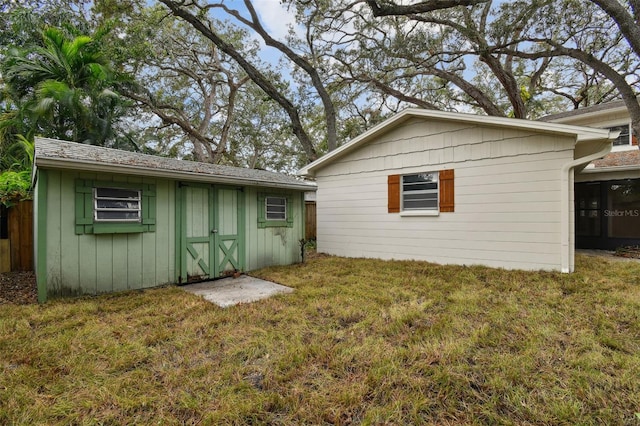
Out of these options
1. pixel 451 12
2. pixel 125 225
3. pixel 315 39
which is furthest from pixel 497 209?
pixel 315 39

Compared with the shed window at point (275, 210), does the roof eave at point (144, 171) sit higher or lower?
higher

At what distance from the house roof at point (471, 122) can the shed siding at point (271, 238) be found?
6.40 feet

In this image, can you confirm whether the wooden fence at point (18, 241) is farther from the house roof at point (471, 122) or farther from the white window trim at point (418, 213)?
the white window trim at point (418, 213)

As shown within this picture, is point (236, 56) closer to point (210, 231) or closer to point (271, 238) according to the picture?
point (271, 238)

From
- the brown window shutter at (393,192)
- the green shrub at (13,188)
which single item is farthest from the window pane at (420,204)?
the green shrub at (13,188)

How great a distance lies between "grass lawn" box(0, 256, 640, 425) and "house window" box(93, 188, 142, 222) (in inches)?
47.8

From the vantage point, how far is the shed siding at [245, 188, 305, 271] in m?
6.20

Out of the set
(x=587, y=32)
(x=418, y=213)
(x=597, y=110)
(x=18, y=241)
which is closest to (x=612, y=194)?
(x=597, y=110)

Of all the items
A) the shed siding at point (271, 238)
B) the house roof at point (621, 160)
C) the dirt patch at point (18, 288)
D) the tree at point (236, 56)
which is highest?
the tree at point (236, 56)

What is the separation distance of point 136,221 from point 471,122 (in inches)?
268

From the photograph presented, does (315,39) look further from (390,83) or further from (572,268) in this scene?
(572,268)

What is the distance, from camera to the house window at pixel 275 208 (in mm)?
6559

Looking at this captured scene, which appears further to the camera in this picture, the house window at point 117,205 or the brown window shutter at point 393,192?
the brown window shutter at point 393,192

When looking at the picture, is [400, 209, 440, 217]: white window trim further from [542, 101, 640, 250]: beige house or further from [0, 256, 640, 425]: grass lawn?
[542, 101, 640, 250]: beige house
